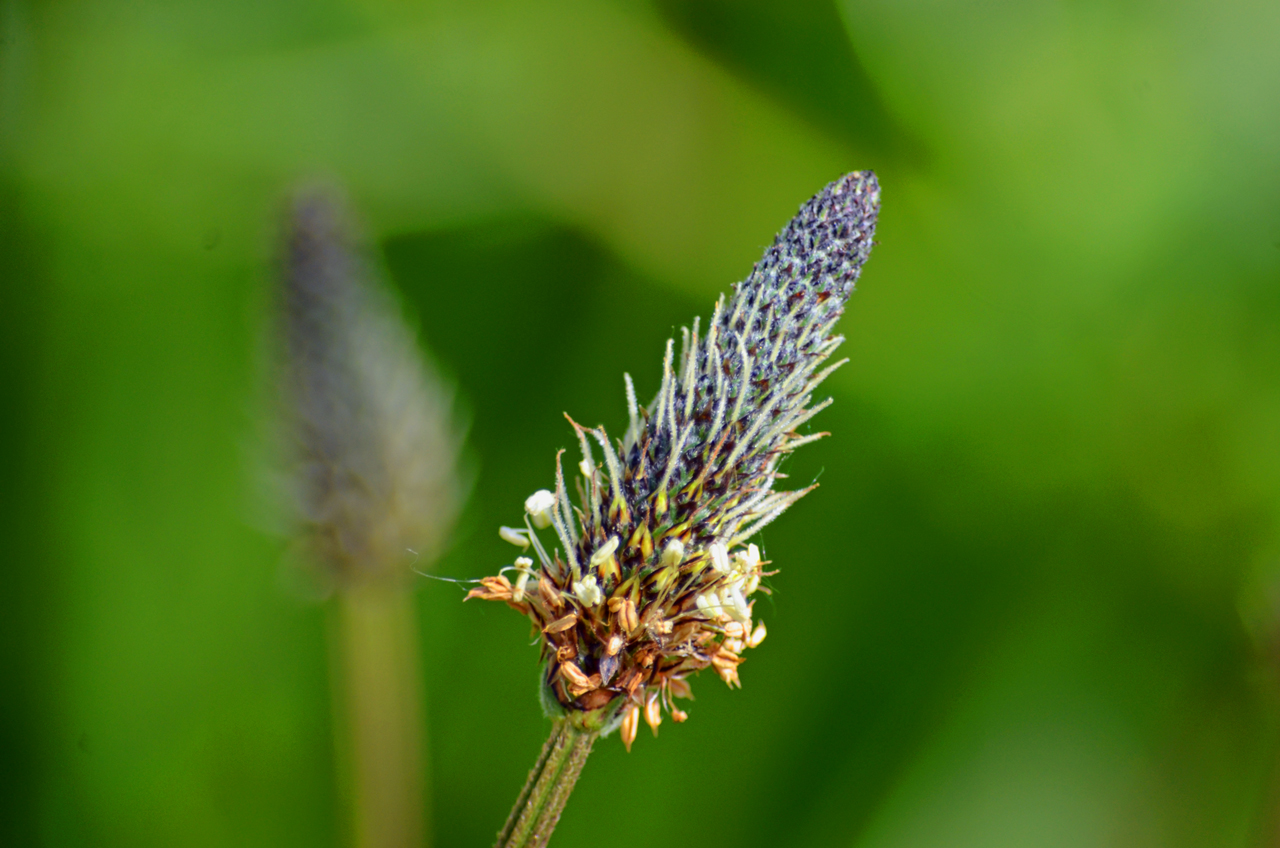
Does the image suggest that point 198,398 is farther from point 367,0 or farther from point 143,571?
point 367,0

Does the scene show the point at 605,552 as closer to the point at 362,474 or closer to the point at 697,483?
the point at 697,483

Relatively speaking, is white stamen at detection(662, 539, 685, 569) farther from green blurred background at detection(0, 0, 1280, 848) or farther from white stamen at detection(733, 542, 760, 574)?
green blurred background at detection(0, 0, 1280, 848)

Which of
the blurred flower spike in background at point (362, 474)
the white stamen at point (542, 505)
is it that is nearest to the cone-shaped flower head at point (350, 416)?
the blurred flower spike in background at point (362, 474)

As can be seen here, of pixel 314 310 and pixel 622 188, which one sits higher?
pixel 622 188

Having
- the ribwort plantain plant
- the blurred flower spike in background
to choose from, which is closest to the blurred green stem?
the blurred flower spike in background

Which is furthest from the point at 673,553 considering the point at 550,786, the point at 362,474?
the point at 362,474

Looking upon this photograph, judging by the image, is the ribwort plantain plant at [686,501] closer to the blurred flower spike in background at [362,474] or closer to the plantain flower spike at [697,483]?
the plantain flower spike at [697,483]

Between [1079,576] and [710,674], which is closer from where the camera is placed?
[710,674]


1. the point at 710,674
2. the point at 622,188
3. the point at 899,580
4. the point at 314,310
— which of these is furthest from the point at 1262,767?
the point at 314,310
